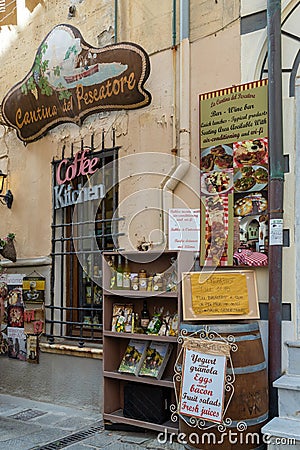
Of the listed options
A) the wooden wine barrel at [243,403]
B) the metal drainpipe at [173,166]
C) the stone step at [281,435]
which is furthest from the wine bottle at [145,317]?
the stone step at [281,435]

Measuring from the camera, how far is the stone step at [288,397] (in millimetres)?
3664

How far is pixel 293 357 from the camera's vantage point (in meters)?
3.88

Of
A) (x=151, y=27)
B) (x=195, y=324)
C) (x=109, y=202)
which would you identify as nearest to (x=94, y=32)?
(x=151, y=27)

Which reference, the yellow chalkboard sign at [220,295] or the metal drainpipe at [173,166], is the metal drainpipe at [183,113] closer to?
the metal drainpipe at [173,166]

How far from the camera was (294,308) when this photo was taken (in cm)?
393

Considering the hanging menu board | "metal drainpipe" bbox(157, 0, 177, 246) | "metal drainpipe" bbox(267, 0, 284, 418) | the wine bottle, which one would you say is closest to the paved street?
the wine bottle

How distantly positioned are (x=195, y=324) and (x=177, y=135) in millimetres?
1781

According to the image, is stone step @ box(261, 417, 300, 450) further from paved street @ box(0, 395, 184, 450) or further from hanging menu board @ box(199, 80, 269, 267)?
hanging menu board @ box(199, 80, 269, 267)

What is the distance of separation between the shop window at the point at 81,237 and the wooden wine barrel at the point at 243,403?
6.04ft

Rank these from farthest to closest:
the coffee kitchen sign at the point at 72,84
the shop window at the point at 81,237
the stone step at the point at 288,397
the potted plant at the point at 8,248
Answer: the potted plant at the point at 8,248 < the shop window at the point at 81,237 < the coffee kitchen sign at the point at 72,84 < the stone step at the point at 288,397

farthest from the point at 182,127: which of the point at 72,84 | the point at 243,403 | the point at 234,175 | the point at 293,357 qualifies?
the point at 243,403

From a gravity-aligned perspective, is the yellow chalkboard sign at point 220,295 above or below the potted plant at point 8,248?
below

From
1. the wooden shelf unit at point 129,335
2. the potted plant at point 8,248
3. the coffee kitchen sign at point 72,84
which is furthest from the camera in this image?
the potted plant at point 8,248

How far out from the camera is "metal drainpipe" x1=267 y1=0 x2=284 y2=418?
385cm
